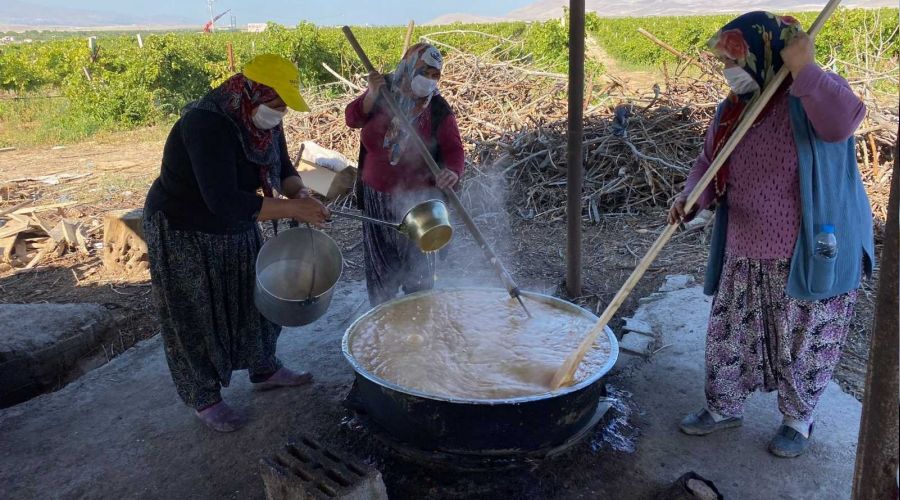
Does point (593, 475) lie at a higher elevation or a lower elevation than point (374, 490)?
lower

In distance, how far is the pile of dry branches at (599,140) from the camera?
6184mm

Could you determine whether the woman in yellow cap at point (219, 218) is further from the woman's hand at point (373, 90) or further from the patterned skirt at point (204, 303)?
the woman's hand at point (373, 90)

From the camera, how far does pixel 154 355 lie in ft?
12.1

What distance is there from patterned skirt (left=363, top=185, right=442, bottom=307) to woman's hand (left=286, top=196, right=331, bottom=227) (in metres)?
0.72

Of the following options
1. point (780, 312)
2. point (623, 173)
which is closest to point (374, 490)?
point (780, 312)

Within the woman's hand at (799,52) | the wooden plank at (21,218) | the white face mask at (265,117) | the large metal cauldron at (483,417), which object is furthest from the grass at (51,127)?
the woman's hand at (799,52)

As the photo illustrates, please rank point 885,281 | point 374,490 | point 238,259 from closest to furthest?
point 885,281 < point 374,490 < point 238,259

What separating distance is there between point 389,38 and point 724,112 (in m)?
22.7

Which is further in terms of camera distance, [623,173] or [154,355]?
[623,173]

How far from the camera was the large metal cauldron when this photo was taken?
82.7 inches

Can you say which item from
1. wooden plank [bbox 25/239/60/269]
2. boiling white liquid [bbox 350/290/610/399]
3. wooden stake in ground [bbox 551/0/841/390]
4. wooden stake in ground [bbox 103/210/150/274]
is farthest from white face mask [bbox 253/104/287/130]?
wooden plank [bbox 25/239/60/269]

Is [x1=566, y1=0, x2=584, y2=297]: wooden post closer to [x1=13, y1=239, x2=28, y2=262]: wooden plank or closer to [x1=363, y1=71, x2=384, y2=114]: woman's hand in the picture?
[x1=363, y1=71, x2=384, y2=114]: woman's hand

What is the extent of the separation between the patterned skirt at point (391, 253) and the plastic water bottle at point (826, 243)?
1865 mm

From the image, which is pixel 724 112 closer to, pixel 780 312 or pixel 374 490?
pixel 780 312
